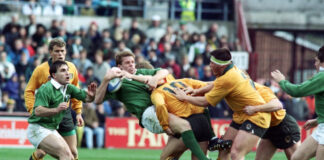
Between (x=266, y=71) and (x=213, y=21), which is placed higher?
(x=213, y=21)

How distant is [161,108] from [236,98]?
1189mm

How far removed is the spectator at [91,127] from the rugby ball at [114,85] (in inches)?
377

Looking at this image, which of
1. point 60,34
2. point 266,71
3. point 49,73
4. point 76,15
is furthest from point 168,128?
point 266,71

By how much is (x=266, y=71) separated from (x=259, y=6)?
99.9 inches

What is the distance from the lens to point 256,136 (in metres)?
11.2

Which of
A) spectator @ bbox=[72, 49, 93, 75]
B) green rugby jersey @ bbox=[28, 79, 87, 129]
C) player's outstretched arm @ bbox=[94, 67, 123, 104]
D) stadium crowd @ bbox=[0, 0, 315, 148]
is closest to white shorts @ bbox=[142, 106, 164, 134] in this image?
player's outstretched arm @ bbox=[94, 67, 123, 104]

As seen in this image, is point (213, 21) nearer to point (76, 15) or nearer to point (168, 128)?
point (76, 15)

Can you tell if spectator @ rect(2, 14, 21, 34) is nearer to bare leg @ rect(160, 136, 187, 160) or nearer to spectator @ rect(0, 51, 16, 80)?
spectator @ rect(0, 51, 16, 80)

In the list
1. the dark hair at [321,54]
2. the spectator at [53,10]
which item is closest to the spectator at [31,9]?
the spectator at [53,10]

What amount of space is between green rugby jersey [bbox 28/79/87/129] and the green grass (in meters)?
5.43

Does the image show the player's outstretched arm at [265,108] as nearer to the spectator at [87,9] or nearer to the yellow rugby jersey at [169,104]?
the yellow rugby jersey at [169,104]

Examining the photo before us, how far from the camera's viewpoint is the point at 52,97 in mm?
11141

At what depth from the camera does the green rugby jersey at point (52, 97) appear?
36.2 feet

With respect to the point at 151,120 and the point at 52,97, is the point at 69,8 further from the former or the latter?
the point at 151,120
